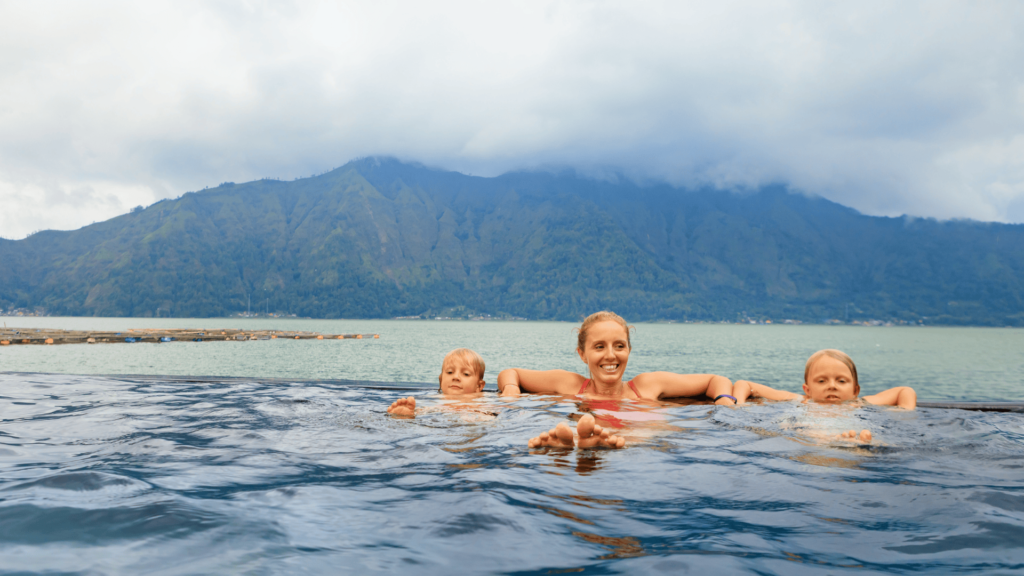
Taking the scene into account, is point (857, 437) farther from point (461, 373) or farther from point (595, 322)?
point (461, 373)

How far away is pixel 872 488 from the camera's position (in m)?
3.69

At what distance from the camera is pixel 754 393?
8.01m

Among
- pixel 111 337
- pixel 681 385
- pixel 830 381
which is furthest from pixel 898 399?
pixel 111 337

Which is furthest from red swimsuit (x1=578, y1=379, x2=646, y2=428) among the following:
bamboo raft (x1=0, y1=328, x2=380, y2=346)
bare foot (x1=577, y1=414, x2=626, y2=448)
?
bamboo raft (x1=0, y1=328, x2=380, y2=346)

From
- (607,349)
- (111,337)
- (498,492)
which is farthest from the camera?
(111,337)

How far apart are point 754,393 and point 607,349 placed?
109 inches

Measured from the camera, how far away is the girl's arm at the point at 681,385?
293 inches

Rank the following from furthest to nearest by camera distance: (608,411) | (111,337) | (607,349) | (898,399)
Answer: (111,337) < (898,399) < (607,349) < (608,411)

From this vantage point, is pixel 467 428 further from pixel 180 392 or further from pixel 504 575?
pixel 180 392

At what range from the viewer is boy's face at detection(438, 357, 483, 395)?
25.9 feet

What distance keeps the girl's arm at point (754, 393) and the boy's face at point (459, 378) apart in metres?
3.58

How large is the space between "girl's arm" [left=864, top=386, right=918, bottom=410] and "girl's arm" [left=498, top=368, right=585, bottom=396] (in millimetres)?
3868

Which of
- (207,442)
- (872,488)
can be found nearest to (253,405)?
(207,442)

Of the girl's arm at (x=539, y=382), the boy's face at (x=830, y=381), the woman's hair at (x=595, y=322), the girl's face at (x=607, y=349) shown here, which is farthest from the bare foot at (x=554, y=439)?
the boy's face at (x=830, y=381)
